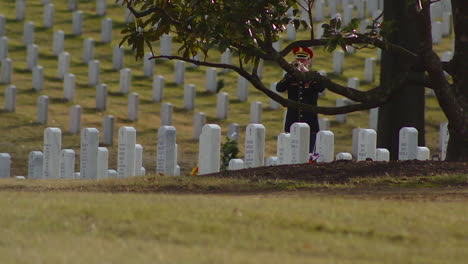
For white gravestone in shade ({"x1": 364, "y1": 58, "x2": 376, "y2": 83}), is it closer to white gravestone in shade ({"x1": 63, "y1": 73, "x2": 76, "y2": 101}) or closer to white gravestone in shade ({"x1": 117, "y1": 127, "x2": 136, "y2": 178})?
white gravestone in shade ({"x1": 63, "y1": 73, "x2": 76, "y2": 101})

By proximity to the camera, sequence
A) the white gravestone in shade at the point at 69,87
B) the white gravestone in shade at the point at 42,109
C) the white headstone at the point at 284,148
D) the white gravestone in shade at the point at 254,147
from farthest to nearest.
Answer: the white gravestone in shade at the point at 69,87 → the white gravestone in shade at the point at 42,109 → the white gravestone in shade at the point at 254,147 → the white headstone at the point at 284,148

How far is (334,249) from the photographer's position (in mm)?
6523

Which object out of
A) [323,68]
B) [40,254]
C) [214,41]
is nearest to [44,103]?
[323,68]

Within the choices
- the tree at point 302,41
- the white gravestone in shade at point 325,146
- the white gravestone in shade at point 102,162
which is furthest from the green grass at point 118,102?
the tree at point 302,41

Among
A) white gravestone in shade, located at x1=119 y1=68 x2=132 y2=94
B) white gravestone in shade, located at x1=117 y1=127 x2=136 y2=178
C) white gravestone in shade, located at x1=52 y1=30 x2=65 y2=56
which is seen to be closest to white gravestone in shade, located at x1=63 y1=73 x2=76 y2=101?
white gravestone in shade, located at x1=119 y1=68 x2=132 y2=94

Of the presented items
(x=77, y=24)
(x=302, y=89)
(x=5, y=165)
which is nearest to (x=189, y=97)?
(x=77, y=24)

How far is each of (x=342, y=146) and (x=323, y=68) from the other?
16.5 ft

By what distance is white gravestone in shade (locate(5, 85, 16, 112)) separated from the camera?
733 inches

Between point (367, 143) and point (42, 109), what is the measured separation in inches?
281

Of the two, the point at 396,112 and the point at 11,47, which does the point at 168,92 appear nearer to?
the point at 11,47

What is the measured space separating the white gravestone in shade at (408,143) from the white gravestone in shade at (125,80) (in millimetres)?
8576

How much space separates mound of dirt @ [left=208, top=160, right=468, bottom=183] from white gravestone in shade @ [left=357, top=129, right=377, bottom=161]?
1.49m

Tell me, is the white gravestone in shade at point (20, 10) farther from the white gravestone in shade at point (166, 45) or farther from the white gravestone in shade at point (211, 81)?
the white gravestone in shade at point (211, 81)

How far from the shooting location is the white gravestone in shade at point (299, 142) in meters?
12.1
